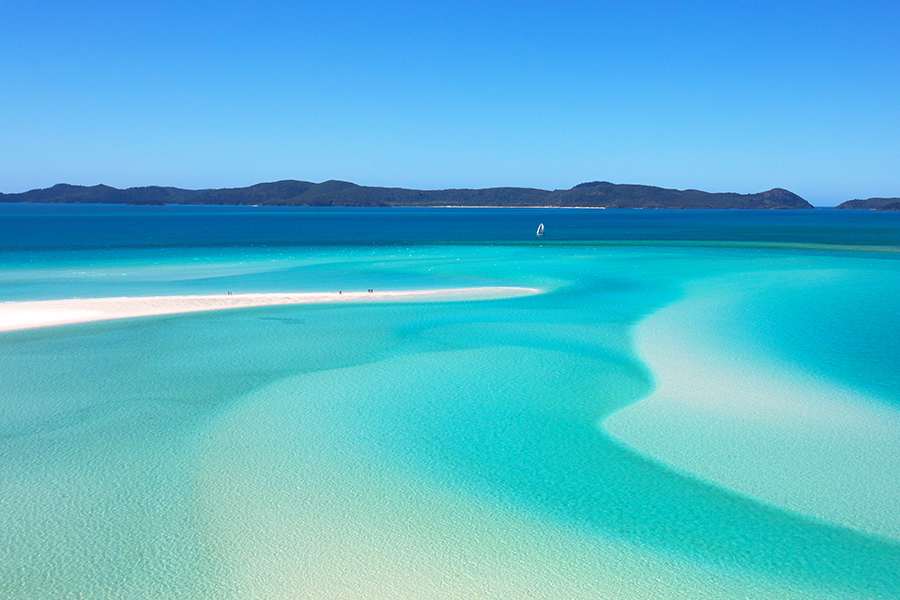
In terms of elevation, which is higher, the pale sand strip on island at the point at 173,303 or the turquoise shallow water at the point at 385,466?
the pale sand strip on island at the point at 173,303

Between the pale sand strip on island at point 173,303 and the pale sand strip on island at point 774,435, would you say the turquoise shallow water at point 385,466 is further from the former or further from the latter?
the pale sand strip on island at point 173,303

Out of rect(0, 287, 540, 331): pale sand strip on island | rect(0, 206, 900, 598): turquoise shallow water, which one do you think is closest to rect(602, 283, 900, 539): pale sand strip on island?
rect(0, 206, 900, 598): turquoise shallow water

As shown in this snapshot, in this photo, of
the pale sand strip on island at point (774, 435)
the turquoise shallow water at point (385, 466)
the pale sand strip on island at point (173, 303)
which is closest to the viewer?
the turquoise shallow water at point (385, 466)

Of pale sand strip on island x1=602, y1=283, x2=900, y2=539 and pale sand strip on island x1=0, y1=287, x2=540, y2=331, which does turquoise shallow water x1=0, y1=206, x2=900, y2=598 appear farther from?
pale sand strip on island x1=0, y1=287, x2=540, y2=331

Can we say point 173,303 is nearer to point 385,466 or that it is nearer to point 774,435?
point 385,466

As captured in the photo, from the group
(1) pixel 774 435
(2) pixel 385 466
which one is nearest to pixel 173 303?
(2) pixel 385 466

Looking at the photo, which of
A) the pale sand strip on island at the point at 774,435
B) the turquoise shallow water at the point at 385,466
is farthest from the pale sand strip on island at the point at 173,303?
the pale sand strip on island at the point at 774,435

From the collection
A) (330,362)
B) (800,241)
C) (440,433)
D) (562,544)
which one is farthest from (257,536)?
(800,241)
